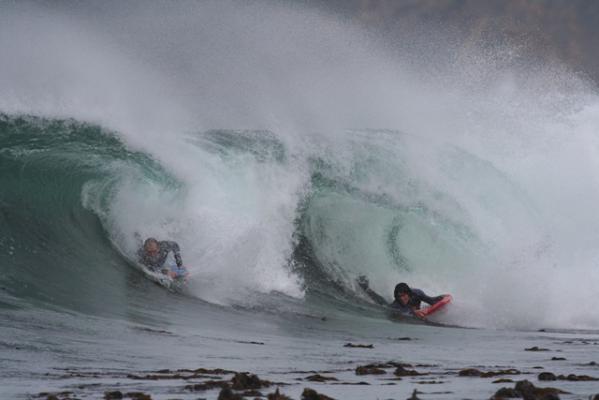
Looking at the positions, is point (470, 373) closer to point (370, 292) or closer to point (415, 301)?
point (415, 301)

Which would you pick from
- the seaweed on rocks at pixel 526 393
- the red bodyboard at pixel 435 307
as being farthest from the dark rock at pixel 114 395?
the red bodyboard at pixel 435 307

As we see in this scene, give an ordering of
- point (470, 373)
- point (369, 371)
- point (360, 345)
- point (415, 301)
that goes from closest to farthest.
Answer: point (470, 373), point (369, 371), point (360, 345), point (415, 301)

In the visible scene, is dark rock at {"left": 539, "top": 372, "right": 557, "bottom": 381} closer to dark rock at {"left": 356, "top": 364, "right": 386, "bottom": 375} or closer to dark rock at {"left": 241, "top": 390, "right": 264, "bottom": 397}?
dark rock at {"left": 356, "top": 364, "right": 386, "bottom": 375}

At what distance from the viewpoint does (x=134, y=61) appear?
2555 cm

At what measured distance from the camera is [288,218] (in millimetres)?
17516

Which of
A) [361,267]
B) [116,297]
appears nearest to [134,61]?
[361,267]

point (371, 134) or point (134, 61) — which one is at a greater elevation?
point (134, 61)

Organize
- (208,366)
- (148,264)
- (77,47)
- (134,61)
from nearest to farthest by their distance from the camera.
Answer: (208,366), (148,264), (77,47), (134,61)

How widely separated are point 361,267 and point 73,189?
254 inches

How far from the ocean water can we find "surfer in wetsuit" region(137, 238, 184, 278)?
47 cm

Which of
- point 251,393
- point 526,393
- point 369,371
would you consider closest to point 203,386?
point 251,393

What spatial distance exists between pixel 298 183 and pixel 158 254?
5.40m

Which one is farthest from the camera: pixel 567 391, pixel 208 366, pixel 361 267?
pixel 361 267

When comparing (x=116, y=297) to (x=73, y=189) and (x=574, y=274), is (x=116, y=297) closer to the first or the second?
(x=73, y=189)
